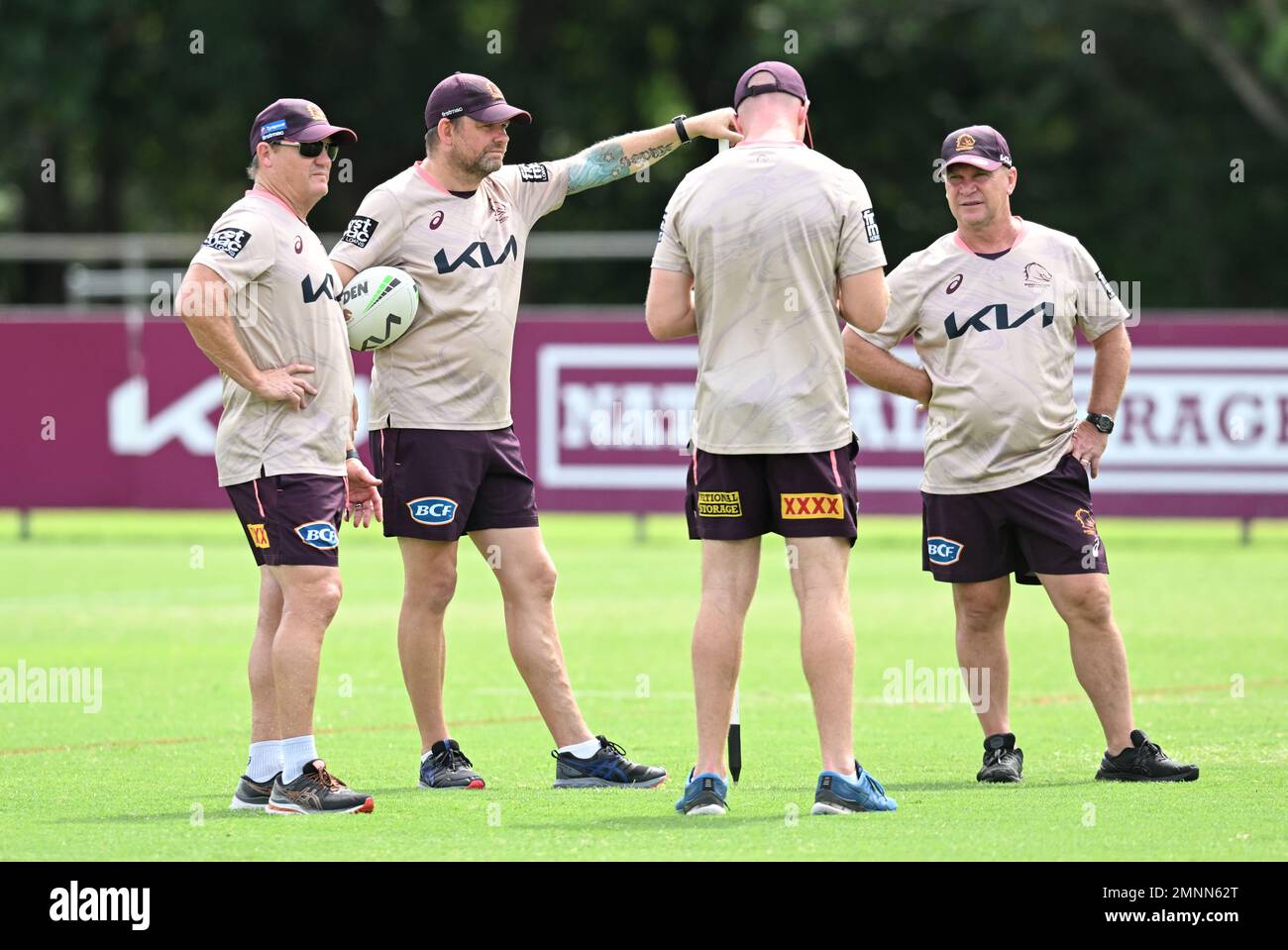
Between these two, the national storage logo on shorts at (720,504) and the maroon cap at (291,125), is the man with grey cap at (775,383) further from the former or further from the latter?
the maroon cap at (291,125)

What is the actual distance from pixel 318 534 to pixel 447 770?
3.87ft

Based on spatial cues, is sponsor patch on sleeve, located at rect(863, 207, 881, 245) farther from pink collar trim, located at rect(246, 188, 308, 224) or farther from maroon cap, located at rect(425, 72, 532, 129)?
pink collar trim, located at rect(246, 188, 308, 224)

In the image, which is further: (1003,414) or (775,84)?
(1003,414)

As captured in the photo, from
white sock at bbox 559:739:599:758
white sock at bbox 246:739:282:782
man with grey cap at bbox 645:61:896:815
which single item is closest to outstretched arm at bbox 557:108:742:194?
man with grey cap at bbox 645:61:896:815

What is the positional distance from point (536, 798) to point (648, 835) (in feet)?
3.42

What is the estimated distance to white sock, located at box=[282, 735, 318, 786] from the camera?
24.5 feet

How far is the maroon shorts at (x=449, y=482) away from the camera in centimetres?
819

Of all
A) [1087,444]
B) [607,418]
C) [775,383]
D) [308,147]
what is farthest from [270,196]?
[607,418]

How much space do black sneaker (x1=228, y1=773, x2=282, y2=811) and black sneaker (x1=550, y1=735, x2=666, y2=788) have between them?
1123mm

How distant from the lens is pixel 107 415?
811 inches

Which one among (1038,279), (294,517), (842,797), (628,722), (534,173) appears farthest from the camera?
(628,722)

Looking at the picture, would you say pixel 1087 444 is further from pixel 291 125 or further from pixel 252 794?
pixel 252 794

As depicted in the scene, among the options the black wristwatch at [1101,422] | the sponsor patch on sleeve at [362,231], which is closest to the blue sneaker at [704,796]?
the black wristwatch at [1101,422]

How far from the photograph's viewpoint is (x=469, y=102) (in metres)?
8.14
